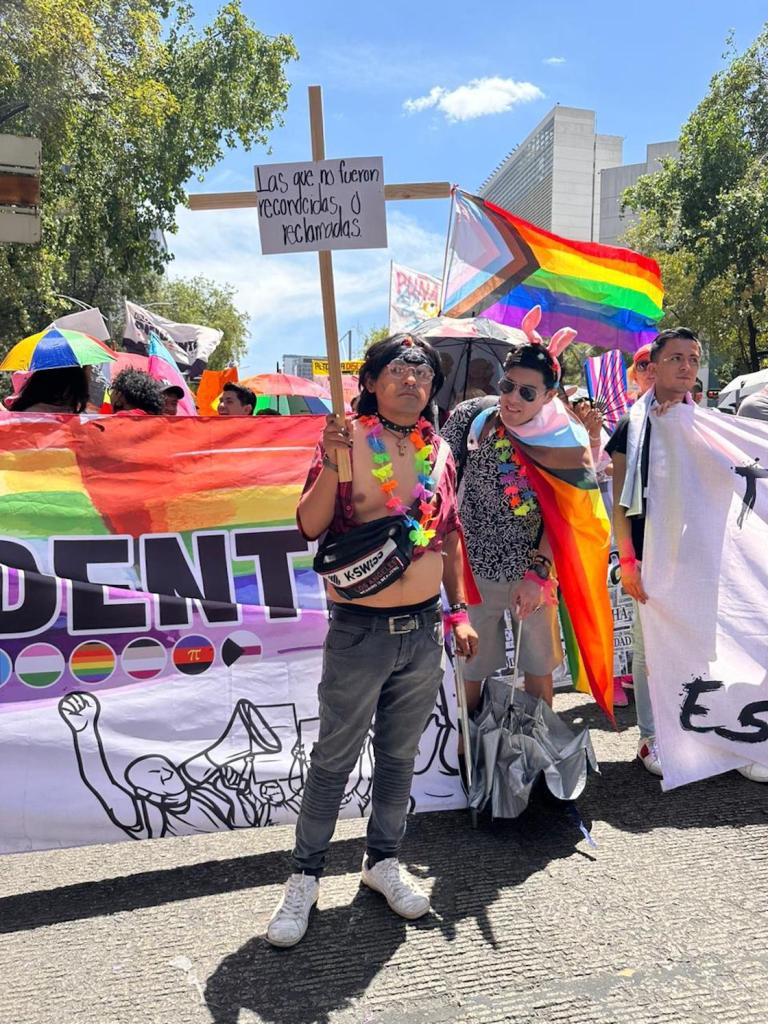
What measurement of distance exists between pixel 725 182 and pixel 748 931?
19341mm

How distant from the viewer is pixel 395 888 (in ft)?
8.38

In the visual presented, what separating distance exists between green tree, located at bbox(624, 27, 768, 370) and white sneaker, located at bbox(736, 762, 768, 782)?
16419 mm

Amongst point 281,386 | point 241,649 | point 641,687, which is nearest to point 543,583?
point 641,687

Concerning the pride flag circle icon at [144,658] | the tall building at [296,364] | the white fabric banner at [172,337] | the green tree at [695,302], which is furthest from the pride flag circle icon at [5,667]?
the tall building at [296,364]

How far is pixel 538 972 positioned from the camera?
89.4 inches

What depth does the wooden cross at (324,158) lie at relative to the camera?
7.57 ft

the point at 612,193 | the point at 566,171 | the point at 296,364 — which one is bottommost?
the point at 296,364

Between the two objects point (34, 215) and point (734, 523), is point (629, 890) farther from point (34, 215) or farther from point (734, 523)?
point (34, 215)

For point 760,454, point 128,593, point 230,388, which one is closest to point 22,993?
point 128,593

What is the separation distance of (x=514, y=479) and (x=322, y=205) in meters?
1.36

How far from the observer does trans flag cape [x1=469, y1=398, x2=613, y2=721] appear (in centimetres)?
317

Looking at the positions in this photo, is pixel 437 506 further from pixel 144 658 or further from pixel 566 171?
pixel 566 171

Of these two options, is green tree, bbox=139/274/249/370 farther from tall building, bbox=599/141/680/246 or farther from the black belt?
tall building, bbox=599/141/680/246

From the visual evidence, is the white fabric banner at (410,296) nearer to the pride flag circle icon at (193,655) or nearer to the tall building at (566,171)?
the pride flag circle icon at (193,655)
